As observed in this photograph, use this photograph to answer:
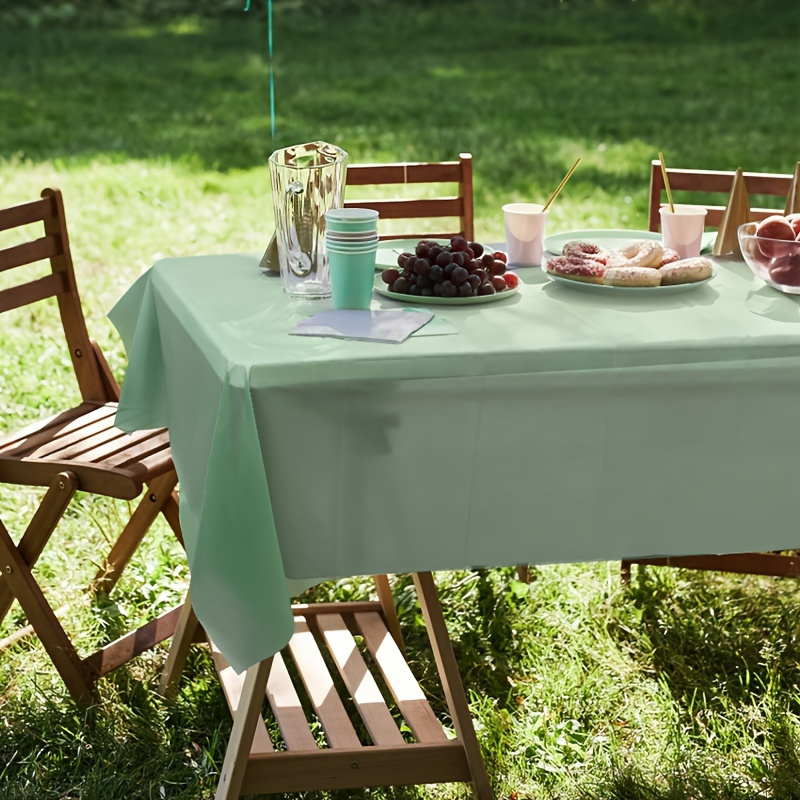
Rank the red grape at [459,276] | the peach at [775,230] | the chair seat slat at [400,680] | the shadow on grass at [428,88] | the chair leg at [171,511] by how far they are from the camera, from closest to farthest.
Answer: the red grape at [459,276] → the peach at [775,230] → the chair seat slat at [400,680] → the chair leg at [171,511] → the shadow on grass at [428,88]

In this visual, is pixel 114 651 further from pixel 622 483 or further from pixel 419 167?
pixel 419 167

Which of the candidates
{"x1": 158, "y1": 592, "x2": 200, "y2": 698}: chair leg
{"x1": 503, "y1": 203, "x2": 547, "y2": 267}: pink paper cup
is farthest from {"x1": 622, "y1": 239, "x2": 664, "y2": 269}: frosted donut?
{"x1": 158, "y1": 592, "x2": 200, "y2": 698}: chair leg

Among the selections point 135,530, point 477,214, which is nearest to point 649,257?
point 135,530

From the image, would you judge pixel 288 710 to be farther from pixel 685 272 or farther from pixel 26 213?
pixel 26 213

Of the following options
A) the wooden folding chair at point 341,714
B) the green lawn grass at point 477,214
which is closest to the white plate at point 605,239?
the wooden folding chair at point 341,714

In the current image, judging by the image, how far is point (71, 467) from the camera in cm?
269

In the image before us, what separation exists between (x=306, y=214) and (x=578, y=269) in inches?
21.8

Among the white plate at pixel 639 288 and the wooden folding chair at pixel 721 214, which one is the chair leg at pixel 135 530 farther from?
the wooden folding chair at pixel 721 214

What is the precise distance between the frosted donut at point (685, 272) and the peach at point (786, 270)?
0.13 m

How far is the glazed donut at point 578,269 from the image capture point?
94.5 inches

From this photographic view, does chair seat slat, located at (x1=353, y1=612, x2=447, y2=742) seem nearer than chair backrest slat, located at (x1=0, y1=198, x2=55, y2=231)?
Yes

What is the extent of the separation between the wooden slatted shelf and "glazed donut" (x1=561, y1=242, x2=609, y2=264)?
1009 millimetres

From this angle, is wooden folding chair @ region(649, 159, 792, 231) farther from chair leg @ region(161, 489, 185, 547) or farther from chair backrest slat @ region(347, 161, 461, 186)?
chair leg @ region(161, 489, 185, 547)

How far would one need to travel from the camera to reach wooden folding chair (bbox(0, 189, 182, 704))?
2688 mm
